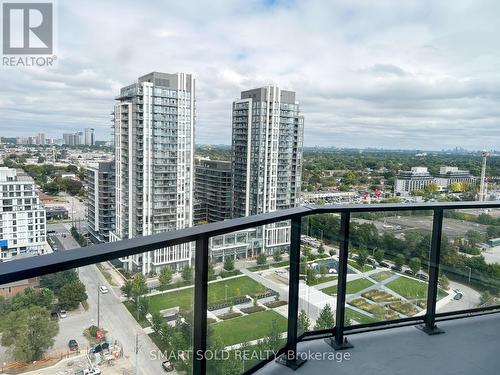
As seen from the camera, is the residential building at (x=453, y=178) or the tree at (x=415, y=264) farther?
the residential building at (x=453, y=178)

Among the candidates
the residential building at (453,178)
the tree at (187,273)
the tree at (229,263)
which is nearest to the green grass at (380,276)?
the tree at (229,263)

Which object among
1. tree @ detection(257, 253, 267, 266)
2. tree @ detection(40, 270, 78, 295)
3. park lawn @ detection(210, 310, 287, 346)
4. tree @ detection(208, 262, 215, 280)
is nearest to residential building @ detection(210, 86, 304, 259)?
park lawn @ detection(210, 310, 287, 346)

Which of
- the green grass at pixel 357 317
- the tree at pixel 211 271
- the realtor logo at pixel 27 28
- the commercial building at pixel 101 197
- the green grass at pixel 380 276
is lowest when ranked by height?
the commercial building at pixel 101 197

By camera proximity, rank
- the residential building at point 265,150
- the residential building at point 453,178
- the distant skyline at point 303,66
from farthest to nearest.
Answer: the residential building at point 265,150, the distant skyline at point 303,66, the residential building at point 453,178

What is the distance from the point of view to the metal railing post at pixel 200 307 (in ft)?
5.07

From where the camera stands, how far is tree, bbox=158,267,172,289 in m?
1.38

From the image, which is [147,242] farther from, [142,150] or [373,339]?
[142,150]

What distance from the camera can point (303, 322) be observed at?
89.0 inches

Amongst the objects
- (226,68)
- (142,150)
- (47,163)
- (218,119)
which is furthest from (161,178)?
(226,68)

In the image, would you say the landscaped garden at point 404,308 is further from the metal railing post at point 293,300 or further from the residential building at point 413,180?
the residential building at point 413,180

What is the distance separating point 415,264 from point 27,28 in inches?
613

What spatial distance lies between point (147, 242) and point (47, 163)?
14.7 m

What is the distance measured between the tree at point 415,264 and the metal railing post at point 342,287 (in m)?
0.58

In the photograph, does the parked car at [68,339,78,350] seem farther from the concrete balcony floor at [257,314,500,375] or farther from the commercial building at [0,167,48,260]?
the commercial building at [0,167,48,260]
